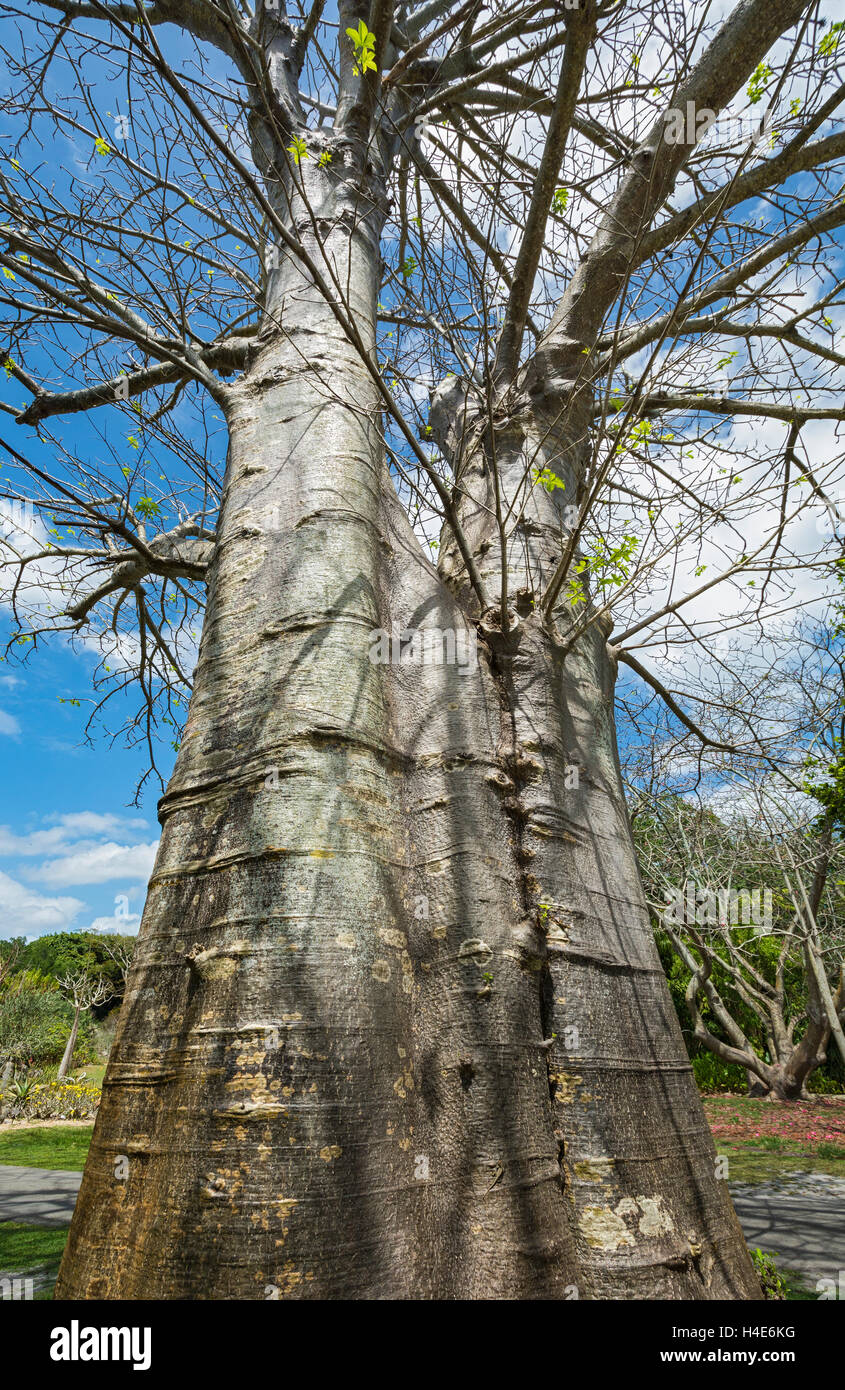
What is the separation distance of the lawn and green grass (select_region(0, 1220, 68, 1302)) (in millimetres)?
4625

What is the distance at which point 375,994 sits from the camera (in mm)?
1409

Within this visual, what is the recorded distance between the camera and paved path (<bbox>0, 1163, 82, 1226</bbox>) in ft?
14.5

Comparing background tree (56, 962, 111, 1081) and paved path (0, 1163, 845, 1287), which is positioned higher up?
background tree (56, 962, 111, 1081)

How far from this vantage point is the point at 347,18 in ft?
9.61

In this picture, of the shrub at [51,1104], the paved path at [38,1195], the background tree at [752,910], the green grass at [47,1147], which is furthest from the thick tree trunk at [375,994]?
the shrub at [51,1104]

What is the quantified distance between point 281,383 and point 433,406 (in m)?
1.02

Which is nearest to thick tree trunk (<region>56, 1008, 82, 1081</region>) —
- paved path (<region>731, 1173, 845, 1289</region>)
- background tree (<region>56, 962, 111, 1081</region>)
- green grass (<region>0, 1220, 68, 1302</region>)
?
background tree (<region>56, 962, 111, 1081</region>)

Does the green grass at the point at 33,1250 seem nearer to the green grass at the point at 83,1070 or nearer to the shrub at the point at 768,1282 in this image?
the shrub at the point at 768,1282

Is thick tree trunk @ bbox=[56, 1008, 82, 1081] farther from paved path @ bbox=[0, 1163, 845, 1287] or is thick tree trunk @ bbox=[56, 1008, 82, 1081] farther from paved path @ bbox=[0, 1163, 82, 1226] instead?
paved path @ bbox=[0, 1163, 845, 1287]

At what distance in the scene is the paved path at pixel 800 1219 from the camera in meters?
3.26

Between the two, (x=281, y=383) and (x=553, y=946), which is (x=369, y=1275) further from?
(x=281, y=383)

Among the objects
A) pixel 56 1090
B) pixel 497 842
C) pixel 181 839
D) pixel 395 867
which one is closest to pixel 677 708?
pixel 497 842

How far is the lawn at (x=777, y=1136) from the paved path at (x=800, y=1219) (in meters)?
0.34

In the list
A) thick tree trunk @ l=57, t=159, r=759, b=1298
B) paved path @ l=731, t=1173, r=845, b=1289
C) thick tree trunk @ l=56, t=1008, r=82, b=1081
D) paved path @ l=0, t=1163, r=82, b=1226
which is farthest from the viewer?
thick tree trunk @ l=56, t=1008, r=82, b=1081
